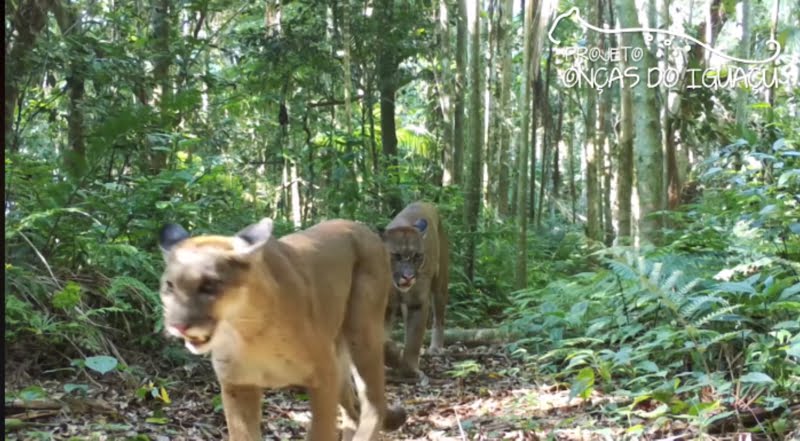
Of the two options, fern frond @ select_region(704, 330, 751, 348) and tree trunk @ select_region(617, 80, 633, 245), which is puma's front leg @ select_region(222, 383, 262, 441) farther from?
tree trunk @ select_region(617, 80, 633, 245)

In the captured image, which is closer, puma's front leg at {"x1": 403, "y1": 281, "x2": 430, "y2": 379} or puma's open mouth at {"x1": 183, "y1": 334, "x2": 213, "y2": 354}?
puma's open mouth at {"x1": 183, "y1": 334, "x2": 213, "y2": 354}

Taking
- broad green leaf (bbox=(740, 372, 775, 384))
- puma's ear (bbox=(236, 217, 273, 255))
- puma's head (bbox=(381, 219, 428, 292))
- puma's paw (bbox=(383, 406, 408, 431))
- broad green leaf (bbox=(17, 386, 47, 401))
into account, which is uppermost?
puma's ear (bbox=(236, 217, 273, 255))

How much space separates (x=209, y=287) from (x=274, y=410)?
10.0 ft

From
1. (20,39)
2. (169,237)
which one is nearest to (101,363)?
(169,237)

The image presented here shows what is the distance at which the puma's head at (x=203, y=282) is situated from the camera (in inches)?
147

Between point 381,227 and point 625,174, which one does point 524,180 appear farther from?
point 381,227

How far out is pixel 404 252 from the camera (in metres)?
8.55

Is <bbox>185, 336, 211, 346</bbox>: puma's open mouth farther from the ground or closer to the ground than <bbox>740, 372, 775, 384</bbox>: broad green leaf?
farther from the ground

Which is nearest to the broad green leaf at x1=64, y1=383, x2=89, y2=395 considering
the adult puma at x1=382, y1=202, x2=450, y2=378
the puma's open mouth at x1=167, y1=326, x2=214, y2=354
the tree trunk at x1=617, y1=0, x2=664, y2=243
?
the puma's open mouth at x1=167, y1=326, x2=214, y2=354

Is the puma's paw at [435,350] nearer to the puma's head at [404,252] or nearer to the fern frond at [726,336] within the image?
the puma's head at [404,252]

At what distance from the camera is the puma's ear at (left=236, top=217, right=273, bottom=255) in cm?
402

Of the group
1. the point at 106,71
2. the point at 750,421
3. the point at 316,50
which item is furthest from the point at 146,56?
the point at 750,421

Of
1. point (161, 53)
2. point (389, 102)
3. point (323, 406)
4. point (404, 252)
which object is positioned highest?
point (161, 53)

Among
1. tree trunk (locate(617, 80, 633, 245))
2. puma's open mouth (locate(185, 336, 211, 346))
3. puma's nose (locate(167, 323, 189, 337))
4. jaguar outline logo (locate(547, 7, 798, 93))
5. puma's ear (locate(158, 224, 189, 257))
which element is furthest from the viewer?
tree trunk (locate(617, 80, 633, 245))
